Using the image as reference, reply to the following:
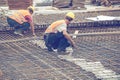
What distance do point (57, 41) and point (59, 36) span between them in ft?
0.65

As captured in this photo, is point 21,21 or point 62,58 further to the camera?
point 21,21

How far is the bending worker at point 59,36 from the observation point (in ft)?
21.4

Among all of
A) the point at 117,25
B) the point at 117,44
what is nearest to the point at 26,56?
the point at 117,44

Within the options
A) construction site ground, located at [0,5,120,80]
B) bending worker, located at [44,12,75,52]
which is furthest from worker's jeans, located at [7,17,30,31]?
bending worker, located at [44,12,75,52]

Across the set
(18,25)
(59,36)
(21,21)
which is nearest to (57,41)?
(59,36)

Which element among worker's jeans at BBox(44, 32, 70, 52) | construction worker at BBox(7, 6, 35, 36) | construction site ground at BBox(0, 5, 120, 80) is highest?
construction worker at BBox(7, 6, 35, 36)

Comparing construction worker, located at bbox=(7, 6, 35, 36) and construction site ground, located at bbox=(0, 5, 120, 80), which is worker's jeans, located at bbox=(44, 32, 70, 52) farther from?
construction worker, located at bbox=(7, 6, 35, 36)

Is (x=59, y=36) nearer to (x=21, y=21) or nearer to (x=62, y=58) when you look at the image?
(x=62, y=58)

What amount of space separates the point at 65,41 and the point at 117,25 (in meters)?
3.21

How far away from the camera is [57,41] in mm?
6863

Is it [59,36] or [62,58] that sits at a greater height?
[59,36]

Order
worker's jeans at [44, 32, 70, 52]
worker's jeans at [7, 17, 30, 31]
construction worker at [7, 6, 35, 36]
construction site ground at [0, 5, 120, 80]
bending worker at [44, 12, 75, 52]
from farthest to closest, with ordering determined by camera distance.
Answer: worker's jeans at [7, 17, 30, 31], construction worker at [7, 6, 35, 36], worker's jeans at [44, 32, 70, 52], bending worker at [44, 12, 75, 52], construction site ground at [0, 5, 120, 80]

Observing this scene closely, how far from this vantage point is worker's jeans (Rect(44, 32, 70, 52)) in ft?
22.1

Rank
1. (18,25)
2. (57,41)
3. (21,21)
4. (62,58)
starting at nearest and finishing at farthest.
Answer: (62,58) → (57,41) → (21,21) → (18,25)
